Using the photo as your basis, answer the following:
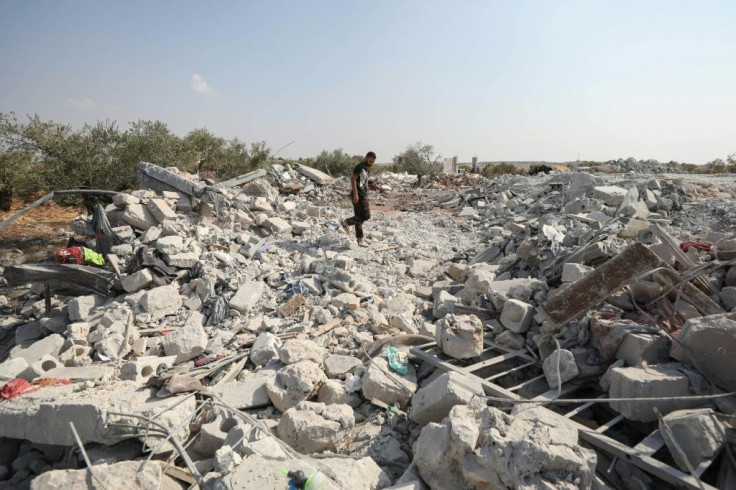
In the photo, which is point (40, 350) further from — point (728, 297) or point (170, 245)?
point (728, 297)

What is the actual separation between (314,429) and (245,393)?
2.91ft

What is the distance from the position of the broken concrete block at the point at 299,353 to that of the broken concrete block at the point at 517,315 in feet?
6.21

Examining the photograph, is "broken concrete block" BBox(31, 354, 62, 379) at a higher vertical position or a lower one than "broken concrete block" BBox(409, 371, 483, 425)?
lower

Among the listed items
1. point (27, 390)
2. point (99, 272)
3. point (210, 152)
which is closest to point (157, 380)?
point (27, 390)

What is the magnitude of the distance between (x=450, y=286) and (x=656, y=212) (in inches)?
218

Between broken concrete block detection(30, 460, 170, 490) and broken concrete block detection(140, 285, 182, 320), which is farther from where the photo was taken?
broken concrete block detection(140, 285, 182, 320)

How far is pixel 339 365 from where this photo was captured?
11.7 ft

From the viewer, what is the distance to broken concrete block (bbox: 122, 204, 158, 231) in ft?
21.6

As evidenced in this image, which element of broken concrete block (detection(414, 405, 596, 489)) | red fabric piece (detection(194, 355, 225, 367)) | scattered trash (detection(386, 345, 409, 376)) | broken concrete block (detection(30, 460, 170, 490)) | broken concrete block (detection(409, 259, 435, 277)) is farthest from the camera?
broken concrete block (detection(409, 259, 435, 277))

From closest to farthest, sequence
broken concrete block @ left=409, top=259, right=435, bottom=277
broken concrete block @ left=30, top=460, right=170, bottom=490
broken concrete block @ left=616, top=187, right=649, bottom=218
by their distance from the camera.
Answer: broken concrete block @ left=30, top=460, right=170, bottom=490 < broken concrete block @ left=409, top=259, right=435, bottom=277 < broken concrete block @ left=616, top=187, right=649, bottom=218

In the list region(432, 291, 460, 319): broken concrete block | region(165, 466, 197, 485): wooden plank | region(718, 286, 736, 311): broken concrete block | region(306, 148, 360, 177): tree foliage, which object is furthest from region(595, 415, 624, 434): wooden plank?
region(306, 148, 360, 177): tree foliage

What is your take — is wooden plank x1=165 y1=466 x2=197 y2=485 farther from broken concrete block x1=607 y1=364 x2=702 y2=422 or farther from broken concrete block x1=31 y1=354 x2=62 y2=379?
broken concrete block x1=607 y1=364 x2=702 y2=422

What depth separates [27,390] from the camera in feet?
10.3

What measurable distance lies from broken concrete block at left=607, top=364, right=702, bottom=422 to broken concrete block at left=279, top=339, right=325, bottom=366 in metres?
2.46
